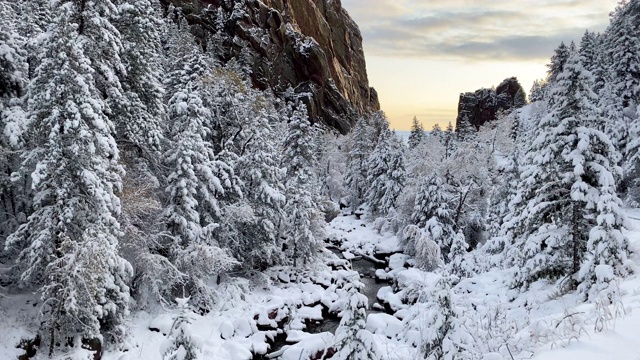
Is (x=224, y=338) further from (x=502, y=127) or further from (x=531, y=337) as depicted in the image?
(x=502, y=127)

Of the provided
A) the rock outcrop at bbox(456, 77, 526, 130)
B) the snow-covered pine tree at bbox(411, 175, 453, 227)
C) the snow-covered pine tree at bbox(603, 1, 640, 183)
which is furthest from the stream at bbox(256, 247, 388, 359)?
the rock outcrop at bbox(456, 77, 526, 130)

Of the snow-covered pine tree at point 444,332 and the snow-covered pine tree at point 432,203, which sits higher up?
the snow-covered pine tree at point 444,332

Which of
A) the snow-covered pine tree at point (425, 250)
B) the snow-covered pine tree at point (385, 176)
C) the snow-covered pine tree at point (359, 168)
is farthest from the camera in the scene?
the snow-covered pine tree at point (359, 168)

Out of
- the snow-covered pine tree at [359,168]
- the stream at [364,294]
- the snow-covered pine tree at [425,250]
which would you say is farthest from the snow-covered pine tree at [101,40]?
the snow-covered pine tree at [359,168]

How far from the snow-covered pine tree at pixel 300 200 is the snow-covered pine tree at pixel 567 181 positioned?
1643 centimetres

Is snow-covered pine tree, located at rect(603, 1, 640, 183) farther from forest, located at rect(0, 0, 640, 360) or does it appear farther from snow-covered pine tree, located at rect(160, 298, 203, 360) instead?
snow-covered pine tree, located at rect(160, 298, 203, 360)

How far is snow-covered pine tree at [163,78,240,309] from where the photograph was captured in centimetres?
2050

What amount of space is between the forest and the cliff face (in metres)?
36.0

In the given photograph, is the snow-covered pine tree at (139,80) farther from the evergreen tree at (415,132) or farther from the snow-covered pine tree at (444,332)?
the evergreen tree at (415,132)

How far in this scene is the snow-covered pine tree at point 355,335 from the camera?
7875mm

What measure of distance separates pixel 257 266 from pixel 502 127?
6620 cm

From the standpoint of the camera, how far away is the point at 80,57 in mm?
14047

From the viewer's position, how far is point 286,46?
99438 mm

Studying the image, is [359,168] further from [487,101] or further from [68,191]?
[487,101]
